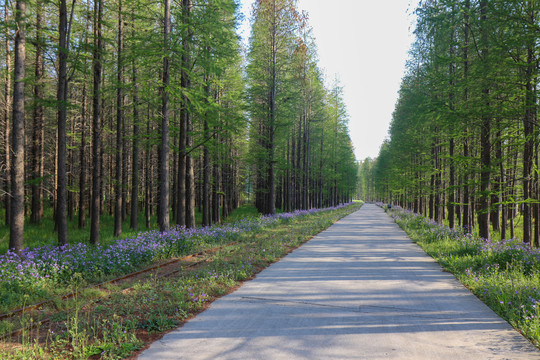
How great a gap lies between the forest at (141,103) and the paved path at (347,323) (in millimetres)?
6759

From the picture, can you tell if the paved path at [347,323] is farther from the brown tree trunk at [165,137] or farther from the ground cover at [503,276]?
the brown tree trunk at [165,137]

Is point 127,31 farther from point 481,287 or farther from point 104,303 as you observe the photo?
point 481,287

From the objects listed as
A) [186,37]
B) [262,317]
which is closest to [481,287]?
[262,317]

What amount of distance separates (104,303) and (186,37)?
943 cm

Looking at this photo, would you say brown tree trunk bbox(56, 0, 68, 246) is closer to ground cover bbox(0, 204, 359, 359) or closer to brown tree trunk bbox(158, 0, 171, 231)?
ground cover bbox(0, 204, 359, 359)

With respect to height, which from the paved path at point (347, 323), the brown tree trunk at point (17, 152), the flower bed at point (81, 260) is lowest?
the paved path at point (347, 323)

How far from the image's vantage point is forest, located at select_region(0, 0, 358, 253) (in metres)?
10.2

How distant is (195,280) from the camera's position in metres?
6.62

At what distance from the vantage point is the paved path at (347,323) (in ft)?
12.0

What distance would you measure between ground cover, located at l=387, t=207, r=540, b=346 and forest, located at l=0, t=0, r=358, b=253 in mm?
9492

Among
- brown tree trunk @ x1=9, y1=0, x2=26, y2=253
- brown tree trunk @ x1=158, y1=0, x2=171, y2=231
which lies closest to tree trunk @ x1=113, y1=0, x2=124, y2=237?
brown tree trunk @ x1=158, y1=0, x2=171, y2=231

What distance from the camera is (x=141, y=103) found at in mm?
11664

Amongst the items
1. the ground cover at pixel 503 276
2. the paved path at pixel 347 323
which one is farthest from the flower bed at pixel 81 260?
the ground cover at pixel 503 276

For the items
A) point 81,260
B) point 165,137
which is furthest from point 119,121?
point 81,260
